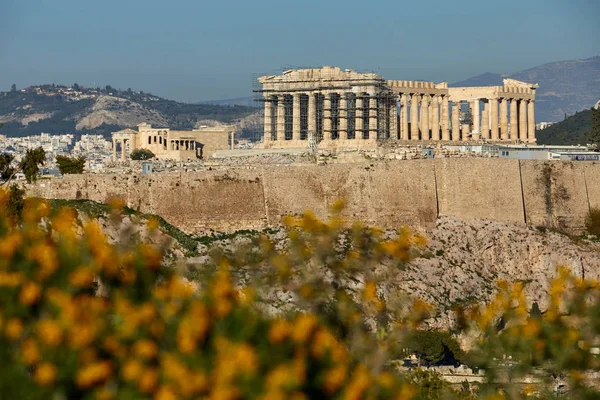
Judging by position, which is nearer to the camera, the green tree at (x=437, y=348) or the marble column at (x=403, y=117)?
the green tree at (x=437, y=348)

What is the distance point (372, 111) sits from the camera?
56875 mm

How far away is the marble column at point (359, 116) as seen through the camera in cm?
5697

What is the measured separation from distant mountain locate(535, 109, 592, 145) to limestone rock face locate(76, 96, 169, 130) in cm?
7742

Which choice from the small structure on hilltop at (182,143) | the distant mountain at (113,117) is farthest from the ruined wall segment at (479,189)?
the distant mountain at (113,117)

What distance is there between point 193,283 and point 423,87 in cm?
3418

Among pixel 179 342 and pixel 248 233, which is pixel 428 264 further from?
pixel 179 342

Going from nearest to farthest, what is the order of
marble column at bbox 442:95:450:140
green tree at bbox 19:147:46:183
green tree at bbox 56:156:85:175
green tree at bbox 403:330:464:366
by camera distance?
green tree at bbox 403:330:464:366
green tree at bbox 19:147:46:183
green tree at bbox 56:156:85:175
marble column at bbox 442:95:450:140

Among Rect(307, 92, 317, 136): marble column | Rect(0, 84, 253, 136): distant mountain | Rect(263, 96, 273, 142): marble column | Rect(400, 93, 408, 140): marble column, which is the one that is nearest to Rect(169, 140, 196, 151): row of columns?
Rect(263, 96, 273, 142): marble column

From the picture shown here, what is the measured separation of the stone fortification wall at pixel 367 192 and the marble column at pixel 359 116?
8.41m

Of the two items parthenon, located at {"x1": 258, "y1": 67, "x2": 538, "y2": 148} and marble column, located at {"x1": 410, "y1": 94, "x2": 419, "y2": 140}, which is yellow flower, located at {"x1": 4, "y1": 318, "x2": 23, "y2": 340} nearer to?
parthenon, located at {"x1": 258, "y1": 67, "x2": 538, "y2": 148}

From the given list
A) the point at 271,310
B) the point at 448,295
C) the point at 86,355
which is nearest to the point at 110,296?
the point at 86,355

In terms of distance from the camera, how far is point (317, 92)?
5828cm

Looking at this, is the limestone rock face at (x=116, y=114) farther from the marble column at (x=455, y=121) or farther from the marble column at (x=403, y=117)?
the marble column at (x=403, y=117)

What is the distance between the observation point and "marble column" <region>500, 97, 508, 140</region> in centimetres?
6316
